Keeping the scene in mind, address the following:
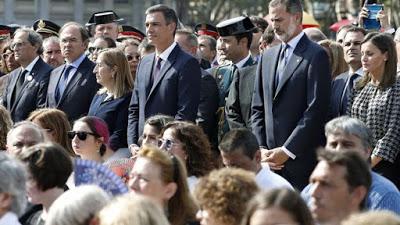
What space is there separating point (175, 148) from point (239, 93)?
6.61 ft

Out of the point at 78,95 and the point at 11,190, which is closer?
the point at 11,190

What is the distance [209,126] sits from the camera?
11.5m

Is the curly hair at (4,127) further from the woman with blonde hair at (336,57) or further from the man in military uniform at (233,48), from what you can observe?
the woman with blonde hair at (336,57)

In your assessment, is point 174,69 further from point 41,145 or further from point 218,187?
point 218,187

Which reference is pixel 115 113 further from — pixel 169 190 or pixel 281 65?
pixel 169 190

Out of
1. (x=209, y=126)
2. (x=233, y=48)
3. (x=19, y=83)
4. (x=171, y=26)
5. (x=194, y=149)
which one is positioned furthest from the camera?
(x=19, y=83)

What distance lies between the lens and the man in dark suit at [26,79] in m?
12.7

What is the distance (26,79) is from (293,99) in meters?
3.73

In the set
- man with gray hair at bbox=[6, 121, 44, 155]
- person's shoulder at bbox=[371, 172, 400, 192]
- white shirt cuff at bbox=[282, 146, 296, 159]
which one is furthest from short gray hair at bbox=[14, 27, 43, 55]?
person's shoulder at bbox=[371, 172, 400, 192]

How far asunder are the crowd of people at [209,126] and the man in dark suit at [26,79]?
→ 0.05 ft

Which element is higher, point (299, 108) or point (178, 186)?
point (178, 186)

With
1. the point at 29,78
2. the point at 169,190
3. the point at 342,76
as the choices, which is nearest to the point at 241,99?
the point at 342,76

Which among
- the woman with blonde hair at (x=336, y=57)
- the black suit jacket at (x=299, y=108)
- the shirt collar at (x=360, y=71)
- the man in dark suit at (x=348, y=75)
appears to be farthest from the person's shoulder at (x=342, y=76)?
the black suit jacket at (x=299, y=108)

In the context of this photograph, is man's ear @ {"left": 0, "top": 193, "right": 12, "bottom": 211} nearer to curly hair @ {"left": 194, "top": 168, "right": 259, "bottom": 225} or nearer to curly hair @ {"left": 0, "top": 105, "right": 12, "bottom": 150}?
curly hair @ {"left": 194, "top": 168, "right": 259, "bottom": 225}
